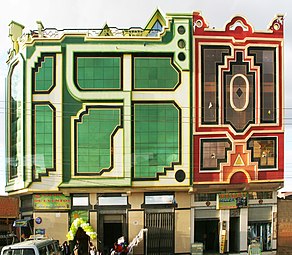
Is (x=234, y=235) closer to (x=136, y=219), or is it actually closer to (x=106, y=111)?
(x=136, y=219)

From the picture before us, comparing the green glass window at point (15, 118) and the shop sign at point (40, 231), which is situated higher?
the green glass window at point (15, 118)

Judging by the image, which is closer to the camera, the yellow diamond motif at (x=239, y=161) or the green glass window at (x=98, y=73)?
the green glass window at (x=98, y=73)

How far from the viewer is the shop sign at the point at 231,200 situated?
144ft

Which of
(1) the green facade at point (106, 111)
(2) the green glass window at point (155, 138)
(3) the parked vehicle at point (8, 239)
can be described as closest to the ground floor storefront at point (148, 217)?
(1) the green facade at point (106, 111)

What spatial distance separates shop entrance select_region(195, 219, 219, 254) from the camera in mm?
44562

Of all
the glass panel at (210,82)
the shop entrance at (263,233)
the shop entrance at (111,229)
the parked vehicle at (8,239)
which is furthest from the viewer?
the parked vehicle at (8,239)

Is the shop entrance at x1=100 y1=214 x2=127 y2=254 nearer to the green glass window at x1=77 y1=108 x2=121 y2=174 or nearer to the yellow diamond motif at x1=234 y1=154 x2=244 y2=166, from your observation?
the green glass window at x1=77 y1=108 x2=121 y2=174

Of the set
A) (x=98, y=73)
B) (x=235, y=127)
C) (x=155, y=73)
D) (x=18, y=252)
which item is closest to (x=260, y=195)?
(x=235, y=127)

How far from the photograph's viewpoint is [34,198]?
4331 cm

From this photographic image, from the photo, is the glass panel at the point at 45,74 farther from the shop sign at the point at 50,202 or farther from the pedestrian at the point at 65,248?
the pedestrian at the point at 65,248

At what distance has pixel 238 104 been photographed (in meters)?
44.0

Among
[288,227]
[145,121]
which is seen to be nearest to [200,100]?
[145,121]

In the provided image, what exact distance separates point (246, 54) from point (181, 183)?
33.1 feet

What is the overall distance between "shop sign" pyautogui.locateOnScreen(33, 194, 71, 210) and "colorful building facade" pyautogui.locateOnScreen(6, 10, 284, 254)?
2.7 inches
